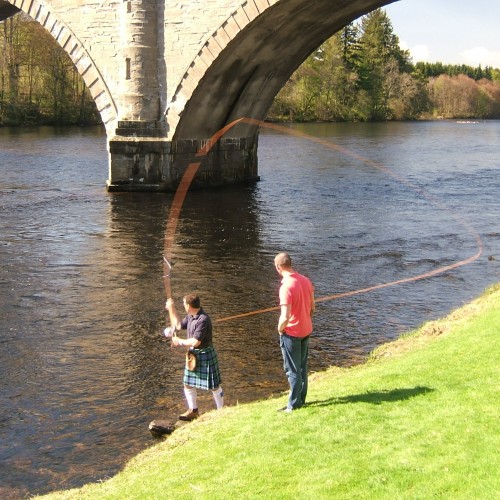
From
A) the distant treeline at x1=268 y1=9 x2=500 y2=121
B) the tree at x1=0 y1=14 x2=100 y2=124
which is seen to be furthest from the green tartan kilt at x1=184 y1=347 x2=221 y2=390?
the distant treeline at x1=268 y1=9 x2=500 y2=121

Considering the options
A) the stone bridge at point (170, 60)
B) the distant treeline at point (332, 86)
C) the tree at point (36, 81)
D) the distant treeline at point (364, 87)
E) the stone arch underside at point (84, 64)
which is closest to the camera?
the stone bridge at point (170, 60)

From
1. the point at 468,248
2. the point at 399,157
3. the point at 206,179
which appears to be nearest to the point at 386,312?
the point at 468,248

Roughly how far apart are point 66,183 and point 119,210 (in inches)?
299

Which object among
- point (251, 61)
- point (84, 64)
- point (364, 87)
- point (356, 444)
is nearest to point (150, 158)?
point (84, 64)

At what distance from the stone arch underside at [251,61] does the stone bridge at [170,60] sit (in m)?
0.05

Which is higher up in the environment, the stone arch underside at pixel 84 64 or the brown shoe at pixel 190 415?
the stone arch underside at pixel 84 64

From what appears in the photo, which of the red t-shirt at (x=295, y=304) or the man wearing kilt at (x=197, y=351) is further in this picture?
the man wearing kilt at (x=197, y=351)

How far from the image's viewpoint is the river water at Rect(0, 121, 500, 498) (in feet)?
34.6

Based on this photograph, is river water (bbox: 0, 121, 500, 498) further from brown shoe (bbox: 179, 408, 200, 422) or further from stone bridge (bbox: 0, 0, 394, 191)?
stone bridge (bbox: 0, 0, 394, 191)

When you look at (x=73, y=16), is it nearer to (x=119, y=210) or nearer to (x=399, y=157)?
(x=119, y=210)

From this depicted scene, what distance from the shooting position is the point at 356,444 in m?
7.53

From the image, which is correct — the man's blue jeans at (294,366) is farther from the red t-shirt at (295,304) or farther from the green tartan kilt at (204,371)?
the green tartan kilt at (204,371)

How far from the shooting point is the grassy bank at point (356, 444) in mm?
6590

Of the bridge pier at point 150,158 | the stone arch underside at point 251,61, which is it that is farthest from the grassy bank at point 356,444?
the bridge pier at point 150,158
